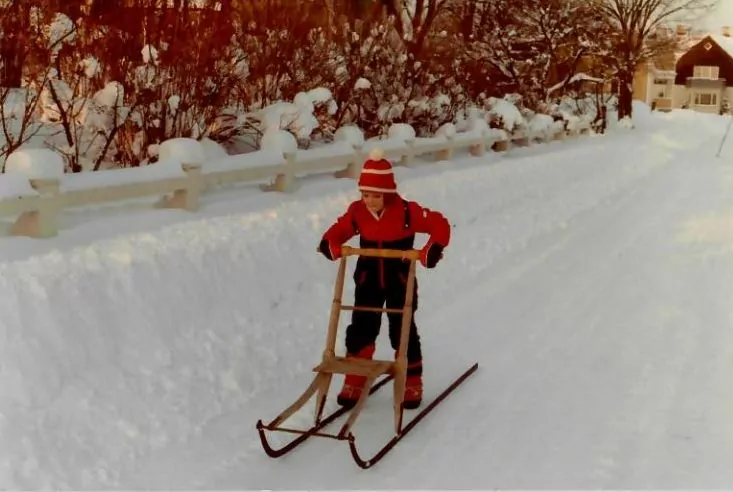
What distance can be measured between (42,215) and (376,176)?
2.71 metres

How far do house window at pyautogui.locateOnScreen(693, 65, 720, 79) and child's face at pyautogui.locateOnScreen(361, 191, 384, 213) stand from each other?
8587cm

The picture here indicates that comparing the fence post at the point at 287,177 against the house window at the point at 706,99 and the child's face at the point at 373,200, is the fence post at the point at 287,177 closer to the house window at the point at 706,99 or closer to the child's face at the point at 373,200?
the child's face at the point at 373,200

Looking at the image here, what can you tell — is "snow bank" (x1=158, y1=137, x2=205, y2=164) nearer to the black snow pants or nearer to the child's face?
the black snow pants

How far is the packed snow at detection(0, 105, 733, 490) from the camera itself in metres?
4.90

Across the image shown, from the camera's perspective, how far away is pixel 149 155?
31.3 feet

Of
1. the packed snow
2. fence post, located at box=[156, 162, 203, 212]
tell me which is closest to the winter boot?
the packed snow

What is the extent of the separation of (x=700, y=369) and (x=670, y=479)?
2075 mm

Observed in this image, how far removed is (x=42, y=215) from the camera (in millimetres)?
6566

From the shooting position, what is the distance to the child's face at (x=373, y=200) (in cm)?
564

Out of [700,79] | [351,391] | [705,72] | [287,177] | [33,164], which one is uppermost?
[33,164]

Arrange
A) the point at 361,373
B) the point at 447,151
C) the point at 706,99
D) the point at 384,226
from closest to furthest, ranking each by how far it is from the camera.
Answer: the point at 361,373 < the point at 384,226 < the point at 447,151 < the point at 706,99

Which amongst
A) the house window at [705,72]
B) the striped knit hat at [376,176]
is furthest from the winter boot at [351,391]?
the house window at [705,72]

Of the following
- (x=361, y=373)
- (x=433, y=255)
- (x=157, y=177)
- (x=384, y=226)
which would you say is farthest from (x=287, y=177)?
(x=361, y=373)

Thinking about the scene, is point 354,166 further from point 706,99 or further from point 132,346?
point 706,99
